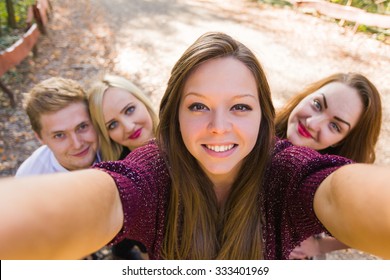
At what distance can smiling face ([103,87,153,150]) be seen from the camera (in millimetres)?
1838

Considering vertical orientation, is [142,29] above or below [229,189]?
above

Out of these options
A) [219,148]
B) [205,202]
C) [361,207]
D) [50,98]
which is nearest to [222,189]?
[205,202]

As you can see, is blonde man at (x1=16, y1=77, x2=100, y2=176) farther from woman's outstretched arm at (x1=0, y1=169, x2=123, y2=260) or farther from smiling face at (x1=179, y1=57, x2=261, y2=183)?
woman's outstretched arm at (x1=0, y1=169, x2=123, y2=260)

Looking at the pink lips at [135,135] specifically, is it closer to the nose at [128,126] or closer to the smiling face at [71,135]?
the nose at [128,126]

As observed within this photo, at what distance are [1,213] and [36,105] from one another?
1404mm

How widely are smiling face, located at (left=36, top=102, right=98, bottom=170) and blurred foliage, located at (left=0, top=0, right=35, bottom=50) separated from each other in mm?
3428

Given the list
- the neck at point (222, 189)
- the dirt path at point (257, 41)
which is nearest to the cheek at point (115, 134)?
the neck at point (222, 189)

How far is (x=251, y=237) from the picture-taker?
123 cm

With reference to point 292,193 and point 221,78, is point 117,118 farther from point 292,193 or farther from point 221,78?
point 292,193

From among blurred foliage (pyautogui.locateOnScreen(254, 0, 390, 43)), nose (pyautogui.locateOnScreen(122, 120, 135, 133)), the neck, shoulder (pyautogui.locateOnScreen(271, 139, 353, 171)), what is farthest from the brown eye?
blurred foliage (pyautogui.locateOnScreen(254, 0, 390, 43))

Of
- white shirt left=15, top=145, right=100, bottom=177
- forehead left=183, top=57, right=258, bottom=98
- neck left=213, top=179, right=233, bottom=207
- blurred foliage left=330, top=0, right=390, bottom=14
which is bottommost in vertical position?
white shirt left=15, top=145, right=100, bottom=177
